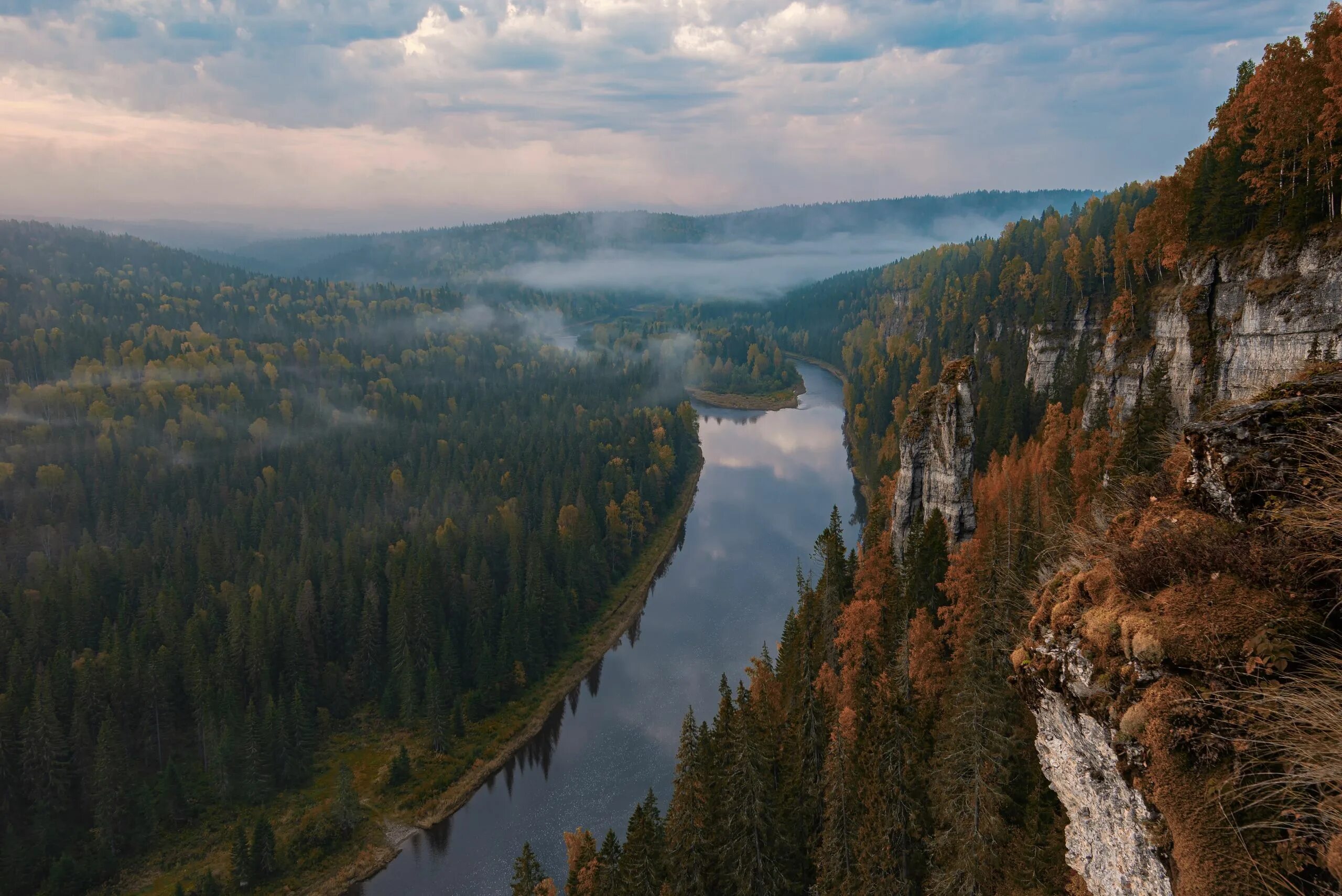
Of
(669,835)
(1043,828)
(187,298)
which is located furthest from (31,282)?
(1043,828)

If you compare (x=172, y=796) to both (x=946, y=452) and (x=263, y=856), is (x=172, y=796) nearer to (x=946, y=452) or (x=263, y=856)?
(x=263, y=856)

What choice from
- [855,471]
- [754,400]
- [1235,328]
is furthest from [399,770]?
[754,400]

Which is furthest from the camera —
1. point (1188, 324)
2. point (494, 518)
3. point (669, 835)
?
point (494, 518)

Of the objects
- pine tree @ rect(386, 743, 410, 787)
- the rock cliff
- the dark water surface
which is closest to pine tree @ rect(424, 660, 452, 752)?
pine tree @ rect(386, 743, 410, 787)

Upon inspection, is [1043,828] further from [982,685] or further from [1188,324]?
[1188,324]

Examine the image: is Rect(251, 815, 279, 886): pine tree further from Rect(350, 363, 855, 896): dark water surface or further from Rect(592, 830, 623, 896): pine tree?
Rect(592, 830, 623, 896): pine tree

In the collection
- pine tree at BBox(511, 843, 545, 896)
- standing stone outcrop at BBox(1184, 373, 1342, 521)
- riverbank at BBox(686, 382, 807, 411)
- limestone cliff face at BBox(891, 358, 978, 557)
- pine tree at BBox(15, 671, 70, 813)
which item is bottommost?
pine tree at BBox(15, 671, 70, 813)

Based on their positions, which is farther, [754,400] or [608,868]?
[754,400]
